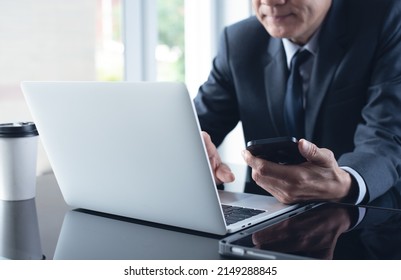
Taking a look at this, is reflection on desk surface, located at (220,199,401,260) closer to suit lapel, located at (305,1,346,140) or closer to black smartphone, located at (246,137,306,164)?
black smartphone, located at (246,137,306,164)

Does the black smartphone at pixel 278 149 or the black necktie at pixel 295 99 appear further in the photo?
the black necktie at pixel 295 99

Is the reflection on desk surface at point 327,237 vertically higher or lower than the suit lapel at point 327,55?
lower

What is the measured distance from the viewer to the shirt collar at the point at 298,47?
1.57m

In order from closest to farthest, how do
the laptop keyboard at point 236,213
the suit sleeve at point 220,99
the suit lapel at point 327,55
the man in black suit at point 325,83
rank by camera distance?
the laptop keyboard at point 236,213
the man in black suit at point 325,83
the suit lapel at point 327,55
the suit sleeve at point 220,99

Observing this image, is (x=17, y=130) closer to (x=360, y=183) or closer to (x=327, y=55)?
(x=360, y=183)

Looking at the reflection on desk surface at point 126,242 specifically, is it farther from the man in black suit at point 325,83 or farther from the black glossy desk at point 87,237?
the man in black suit at point 325,83

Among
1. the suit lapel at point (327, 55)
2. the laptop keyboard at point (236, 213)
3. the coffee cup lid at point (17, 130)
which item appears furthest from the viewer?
the suit lapel at point (327, 55)

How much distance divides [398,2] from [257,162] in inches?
34.8

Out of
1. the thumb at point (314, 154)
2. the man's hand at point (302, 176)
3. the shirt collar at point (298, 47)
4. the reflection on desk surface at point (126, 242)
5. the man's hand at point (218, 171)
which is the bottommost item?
the man's hand at point (218, 171)

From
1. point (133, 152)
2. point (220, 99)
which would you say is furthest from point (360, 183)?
point (220, 99)

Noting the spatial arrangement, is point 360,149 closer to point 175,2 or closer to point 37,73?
point 37,73

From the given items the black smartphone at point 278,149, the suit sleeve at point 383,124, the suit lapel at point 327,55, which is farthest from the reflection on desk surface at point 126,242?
the suit lapel at point 327,55
